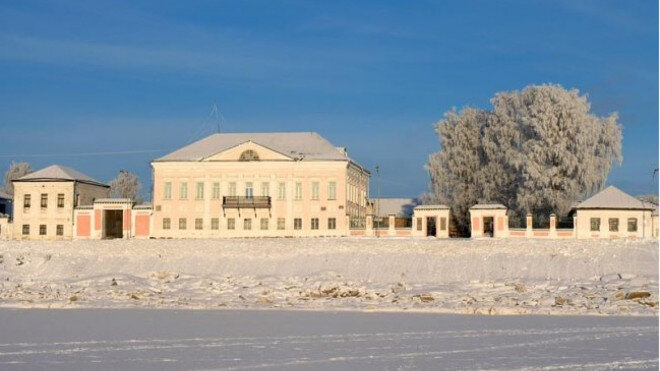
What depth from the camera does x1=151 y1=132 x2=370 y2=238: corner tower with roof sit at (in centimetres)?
5903

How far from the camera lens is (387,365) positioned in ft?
35.5

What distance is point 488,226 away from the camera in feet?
182

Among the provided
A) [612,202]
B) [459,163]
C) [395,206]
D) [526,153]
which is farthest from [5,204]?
[612,202]

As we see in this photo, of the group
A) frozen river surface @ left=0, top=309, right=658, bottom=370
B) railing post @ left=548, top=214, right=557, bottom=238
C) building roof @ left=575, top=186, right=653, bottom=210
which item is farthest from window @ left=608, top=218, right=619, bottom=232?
frozen river surface @ left=0, top=309, right=658, bottom=370

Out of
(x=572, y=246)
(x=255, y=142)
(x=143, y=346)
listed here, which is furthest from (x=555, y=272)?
(x=255, y=142)

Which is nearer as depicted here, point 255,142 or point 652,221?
point 652,221

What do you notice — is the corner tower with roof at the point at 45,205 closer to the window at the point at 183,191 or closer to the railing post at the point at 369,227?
the window at the point at 183,191

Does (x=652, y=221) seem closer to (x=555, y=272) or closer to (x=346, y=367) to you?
(x=555, y=272)

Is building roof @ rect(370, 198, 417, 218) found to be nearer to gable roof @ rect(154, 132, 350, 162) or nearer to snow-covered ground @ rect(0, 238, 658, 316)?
gable roof @ rect(154, 132, 350, 162)

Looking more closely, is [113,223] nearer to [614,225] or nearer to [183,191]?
[183,191]

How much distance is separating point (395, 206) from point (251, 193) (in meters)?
19.4

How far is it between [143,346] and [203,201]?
47.7 metres

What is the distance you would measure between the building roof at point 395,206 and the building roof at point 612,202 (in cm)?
2125

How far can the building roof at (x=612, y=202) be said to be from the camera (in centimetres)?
5241
